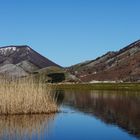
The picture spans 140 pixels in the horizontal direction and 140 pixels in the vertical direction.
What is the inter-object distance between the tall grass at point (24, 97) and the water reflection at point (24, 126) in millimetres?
706

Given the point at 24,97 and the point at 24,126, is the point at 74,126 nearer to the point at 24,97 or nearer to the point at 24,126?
the point at 24,126

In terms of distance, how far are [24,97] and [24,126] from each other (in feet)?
13.3

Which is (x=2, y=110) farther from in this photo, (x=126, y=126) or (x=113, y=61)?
(x=113, y=61)

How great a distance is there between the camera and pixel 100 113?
30922 millimetres

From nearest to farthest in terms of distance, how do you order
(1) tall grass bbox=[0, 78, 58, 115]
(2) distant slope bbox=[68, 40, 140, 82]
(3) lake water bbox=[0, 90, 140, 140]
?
(3) lake water bbox=[0, 90, 140, 140] < (1) tall grass bbox=[0, 78, 58, 115] < (2) distant slope bbox=[68, 40, 140, 82]

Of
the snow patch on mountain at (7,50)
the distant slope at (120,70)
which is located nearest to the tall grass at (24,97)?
the distant slope at (120,70)

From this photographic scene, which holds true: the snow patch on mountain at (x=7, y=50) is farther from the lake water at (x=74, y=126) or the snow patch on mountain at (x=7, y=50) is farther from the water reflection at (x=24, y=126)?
the water reflection at (x=24, y=126)

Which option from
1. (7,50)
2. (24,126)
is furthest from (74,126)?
(7,50)

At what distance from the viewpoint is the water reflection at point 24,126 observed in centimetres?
2019

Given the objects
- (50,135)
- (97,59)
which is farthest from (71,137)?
(97,59)

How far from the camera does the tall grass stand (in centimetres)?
2727

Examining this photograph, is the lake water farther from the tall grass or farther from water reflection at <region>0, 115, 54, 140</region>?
the tall grass

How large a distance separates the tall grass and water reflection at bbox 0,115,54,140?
27.8 inches

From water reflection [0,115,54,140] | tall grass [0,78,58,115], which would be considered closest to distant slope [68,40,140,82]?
tall grass [0,78,58,115]
